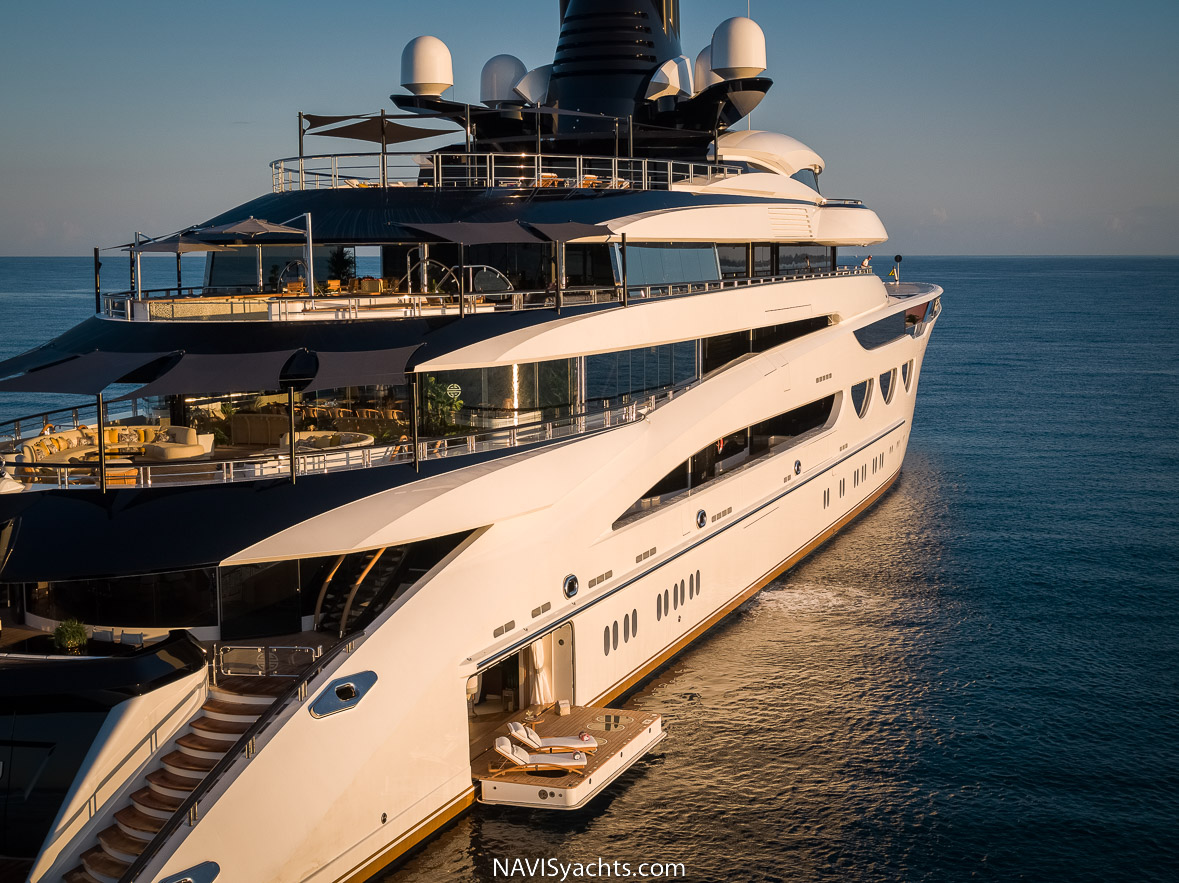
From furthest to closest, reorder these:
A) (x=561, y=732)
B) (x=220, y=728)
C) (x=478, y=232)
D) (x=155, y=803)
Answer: (x=478, y=232), (x=561, y=732), (x=220, y=728), (x=155, y=803)

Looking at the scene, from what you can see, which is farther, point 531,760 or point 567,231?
point 567,231

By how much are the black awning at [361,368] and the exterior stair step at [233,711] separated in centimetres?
433

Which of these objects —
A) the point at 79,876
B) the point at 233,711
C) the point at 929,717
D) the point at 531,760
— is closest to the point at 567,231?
the point at 531,760

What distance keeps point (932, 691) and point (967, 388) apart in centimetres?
5376

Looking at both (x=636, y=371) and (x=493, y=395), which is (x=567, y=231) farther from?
(x=636, y=371)

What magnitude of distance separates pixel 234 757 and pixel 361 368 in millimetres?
5656

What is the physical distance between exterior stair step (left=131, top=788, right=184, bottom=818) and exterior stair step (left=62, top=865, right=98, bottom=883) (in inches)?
34.1

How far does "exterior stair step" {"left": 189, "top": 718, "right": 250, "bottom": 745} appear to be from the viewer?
1461 centimetres

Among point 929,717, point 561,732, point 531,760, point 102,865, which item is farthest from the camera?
point 929,717

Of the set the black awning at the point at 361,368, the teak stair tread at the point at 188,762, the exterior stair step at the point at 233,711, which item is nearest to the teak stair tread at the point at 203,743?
the teak stair tread at the point at 188,762

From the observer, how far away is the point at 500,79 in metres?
37.3

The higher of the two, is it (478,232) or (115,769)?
(478,232)

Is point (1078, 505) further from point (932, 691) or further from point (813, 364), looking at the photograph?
point (932, 691)

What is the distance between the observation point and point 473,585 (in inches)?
661
